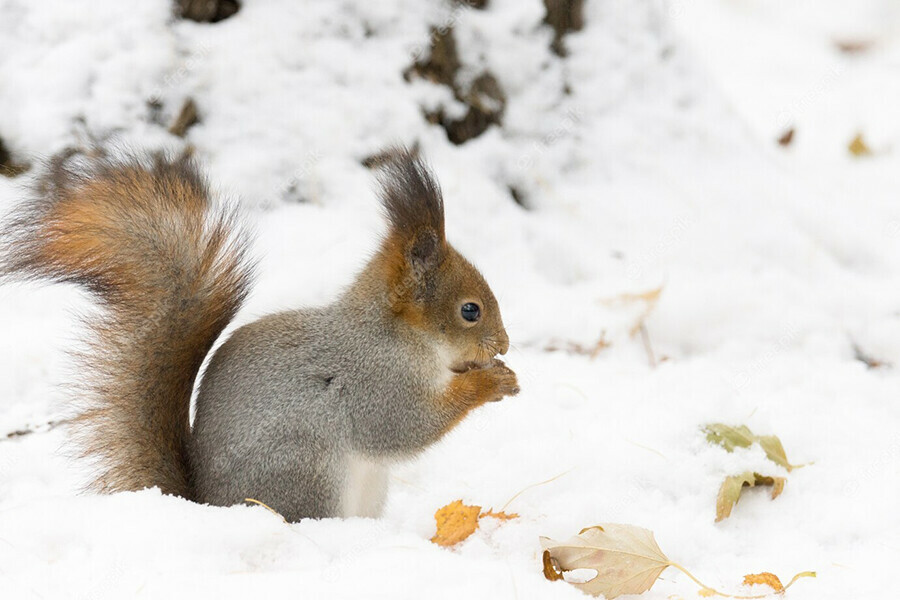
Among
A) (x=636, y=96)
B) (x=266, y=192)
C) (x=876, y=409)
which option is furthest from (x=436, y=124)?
(x=876, y=409)

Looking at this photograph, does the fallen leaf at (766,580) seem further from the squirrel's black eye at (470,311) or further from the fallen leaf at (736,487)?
the squirrel's black eye at (470,311)

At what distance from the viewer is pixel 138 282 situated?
1368 millimetres

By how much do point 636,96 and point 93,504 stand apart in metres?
2.01

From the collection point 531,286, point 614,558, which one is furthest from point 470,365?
point 531,286

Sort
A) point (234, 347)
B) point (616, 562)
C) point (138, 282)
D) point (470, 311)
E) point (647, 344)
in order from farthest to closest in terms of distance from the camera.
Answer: point (647, 344) < point (470, 311) < point (234, 347) < point (138, 282) < point (616, 562)

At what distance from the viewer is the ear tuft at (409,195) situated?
1482 millimetres

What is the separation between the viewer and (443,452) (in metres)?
1.76

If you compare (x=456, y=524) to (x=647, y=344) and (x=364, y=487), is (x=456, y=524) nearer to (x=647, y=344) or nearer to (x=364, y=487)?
(x=364, y=487)

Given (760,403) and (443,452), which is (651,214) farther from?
(443,452)

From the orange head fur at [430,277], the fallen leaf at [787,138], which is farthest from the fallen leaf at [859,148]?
the orange head fur at [430,277]

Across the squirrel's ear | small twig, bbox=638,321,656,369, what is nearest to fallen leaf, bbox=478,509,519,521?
the squirrel's ear

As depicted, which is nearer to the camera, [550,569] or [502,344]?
[550,569]

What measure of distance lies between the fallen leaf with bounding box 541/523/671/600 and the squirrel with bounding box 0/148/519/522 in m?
0.39

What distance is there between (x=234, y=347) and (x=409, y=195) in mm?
385
